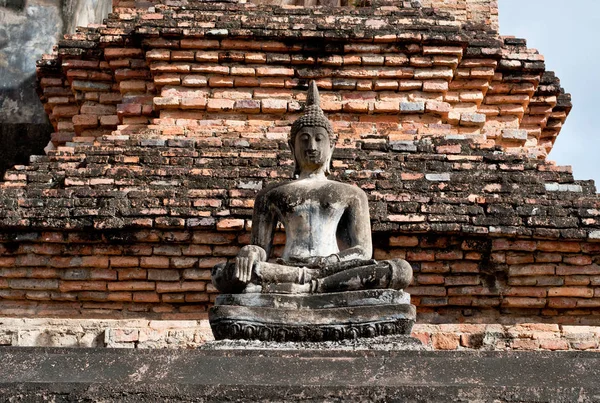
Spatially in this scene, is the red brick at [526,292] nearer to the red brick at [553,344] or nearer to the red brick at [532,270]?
the red brick at [532,270]

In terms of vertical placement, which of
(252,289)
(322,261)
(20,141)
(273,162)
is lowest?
(252,289)

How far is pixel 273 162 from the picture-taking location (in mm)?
10383

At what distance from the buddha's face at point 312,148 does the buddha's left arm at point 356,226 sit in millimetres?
388

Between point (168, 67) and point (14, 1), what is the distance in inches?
137

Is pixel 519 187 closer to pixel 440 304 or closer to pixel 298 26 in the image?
pixel 440 304

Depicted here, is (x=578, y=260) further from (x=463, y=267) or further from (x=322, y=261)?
(x=322, y=261)

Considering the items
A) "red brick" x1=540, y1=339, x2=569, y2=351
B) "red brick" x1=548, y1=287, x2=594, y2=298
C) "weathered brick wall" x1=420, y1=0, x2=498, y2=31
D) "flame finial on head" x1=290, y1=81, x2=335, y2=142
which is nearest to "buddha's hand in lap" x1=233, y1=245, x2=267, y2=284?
"flame finial on head" x1=290, y1=81, x2=335, y2=142

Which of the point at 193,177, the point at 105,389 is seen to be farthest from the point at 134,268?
the point at 105,389

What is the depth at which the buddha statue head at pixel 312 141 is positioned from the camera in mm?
8555

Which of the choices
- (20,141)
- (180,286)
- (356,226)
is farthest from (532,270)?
(20,141)

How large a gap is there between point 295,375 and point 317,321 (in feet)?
4.03

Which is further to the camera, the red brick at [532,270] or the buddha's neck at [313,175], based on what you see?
the red brick at [532,270]

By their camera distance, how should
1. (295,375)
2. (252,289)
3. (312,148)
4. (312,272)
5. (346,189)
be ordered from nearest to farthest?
(295,375) < (252,289) < (312,272) < (346,189) < (312,148)

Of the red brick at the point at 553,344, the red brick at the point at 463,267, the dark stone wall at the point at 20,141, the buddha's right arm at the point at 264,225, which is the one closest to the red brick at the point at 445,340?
the red brick at the point at 463,267
